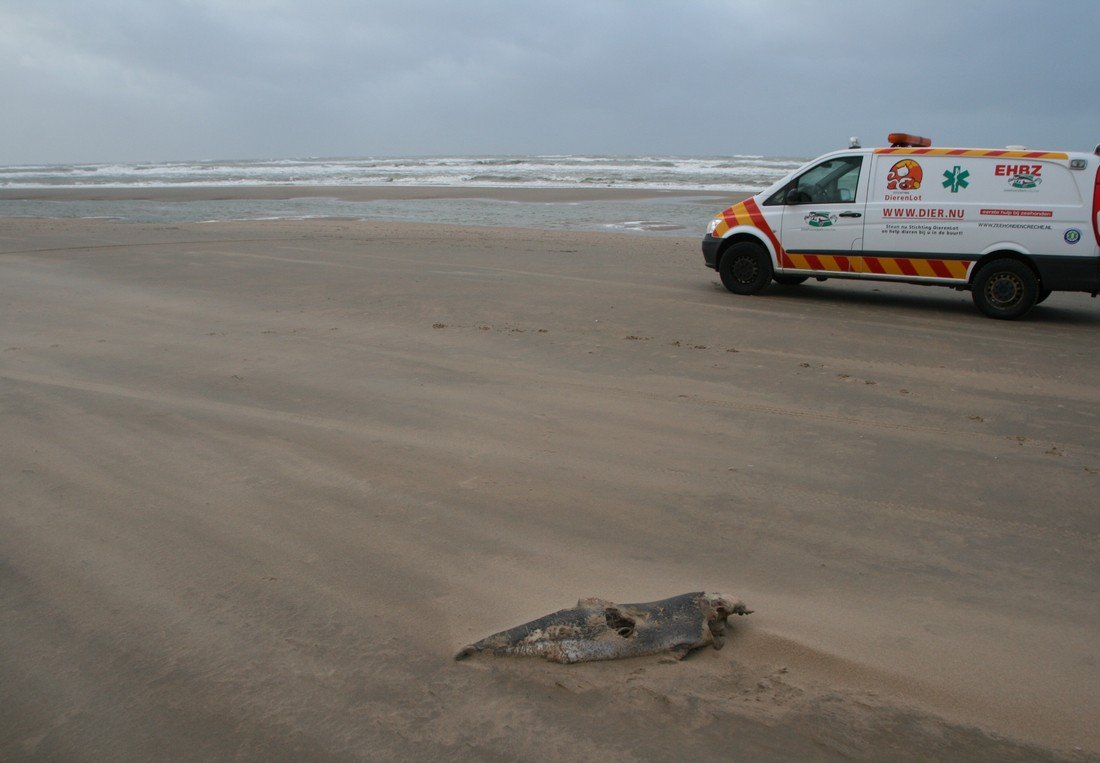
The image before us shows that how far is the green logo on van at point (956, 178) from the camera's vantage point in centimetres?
973

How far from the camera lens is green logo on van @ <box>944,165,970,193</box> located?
31.9ft

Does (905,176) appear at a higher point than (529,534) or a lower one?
higher

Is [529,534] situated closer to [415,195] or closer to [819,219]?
[819,219]

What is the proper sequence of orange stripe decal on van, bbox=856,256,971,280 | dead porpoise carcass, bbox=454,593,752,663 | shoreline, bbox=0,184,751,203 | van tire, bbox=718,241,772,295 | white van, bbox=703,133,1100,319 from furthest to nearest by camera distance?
shoreline, bbox=0,184,751,203 → van tire, bbox=718,241,772,295 → orange stripe decal on van, bbox=856,256,971,280 → white van, bbox=703,133,1100,319 → dead porpoise carcass, bbox=454,593,752,663

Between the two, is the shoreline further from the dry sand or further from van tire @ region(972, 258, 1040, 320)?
the dry sand

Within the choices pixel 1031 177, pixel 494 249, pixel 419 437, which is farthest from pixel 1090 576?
pixel 494 249

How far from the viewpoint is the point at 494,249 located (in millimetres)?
14766

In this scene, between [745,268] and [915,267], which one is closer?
[915,267]

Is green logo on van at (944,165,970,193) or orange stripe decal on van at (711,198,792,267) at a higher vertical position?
green logo on van at (944,165,970,193)

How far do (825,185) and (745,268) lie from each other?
1.34 metres

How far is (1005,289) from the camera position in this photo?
957 centimetres

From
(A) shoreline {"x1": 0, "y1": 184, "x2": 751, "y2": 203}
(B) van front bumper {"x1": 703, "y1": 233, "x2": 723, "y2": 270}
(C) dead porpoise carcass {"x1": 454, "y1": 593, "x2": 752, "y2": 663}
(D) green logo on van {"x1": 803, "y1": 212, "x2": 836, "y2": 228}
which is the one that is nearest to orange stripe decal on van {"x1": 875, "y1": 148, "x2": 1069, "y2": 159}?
(D) green logo on van {"x1": 803, "y1": 212, "x2": 836, "y2": 228}

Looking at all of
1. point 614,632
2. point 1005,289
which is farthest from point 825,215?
point 614,632

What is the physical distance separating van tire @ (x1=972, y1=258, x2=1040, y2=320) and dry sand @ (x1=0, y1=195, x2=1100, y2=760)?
0.95m
